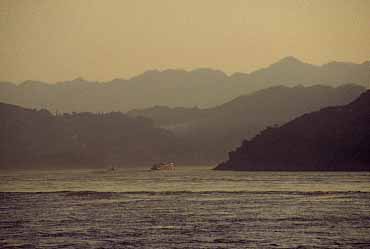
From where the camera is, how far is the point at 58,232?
66312mm

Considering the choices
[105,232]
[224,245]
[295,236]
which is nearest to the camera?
[224,245]

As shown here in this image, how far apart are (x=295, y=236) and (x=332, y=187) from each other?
70.4 metres

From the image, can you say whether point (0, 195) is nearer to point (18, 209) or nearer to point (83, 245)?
point (18, 209)

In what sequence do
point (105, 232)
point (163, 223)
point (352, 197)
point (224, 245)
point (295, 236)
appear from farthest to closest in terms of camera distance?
1. point (352, 197)
2. point (163, 223)
3. point (105, 232)
4. point (295, 236)
5. point (224, 245)

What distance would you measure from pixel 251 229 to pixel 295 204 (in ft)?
96.5

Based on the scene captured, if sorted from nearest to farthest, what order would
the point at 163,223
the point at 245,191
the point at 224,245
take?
the point at 224,245 < the point at 163,223 < the point at 245,191

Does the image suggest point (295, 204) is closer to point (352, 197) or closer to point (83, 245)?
point (352, 197)

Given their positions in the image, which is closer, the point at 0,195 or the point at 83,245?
the point at 83,245

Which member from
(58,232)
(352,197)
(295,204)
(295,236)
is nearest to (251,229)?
(295,236)

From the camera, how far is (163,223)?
2884 inches

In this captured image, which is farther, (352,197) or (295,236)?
(352,197)

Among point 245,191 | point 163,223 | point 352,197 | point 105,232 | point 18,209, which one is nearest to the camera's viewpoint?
point 105,232

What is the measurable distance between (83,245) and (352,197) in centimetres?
5255

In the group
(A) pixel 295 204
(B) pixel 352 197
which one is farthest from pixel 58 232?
(B) pixel 352 197
